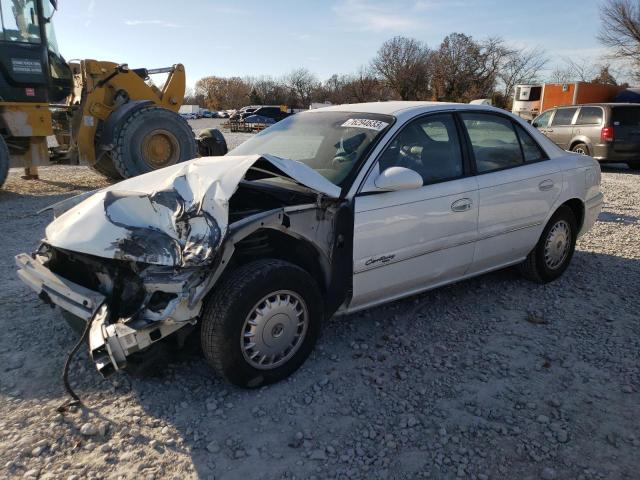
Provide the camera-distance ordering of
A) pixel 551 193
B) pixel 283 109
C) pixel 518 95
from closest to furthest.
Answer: pixel 551 193 < pixel 518 95 < pixel 283 109

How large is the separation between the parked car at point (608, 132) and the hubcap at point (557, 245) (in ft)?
30.2

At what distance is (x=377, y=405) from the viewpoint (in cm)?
289

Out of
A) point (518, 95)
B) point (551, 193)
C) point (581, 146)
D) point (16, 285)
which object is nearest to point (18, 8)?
point (16, 285)

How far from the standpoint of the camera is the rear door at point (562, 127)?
13.4 meters

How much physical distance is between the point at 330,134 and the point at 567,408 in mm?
2383

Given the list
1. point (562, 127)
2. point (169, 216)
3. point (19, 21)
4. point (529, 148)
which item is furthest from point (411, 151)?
point (562, 127)

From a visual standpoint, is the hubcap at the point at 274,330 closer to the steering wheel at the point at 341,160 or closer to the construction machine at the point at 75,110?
the steering wheel at the point at 341,160

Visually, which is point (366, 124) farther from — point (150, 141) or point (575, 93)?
point (575, 93)

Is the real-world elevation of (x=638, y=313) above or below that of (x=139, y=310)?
below

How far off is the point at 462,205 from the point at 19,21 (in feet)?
26.7

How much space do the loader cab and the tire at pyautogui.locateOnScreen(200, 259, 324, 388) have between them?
7500 mm

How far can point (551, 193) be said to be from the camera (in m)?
4.44

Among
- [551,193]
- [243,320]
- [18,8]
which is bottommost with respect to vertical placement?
[243,320]

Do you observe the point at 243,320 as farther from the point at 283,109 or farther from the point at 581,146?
the point at 283,109
